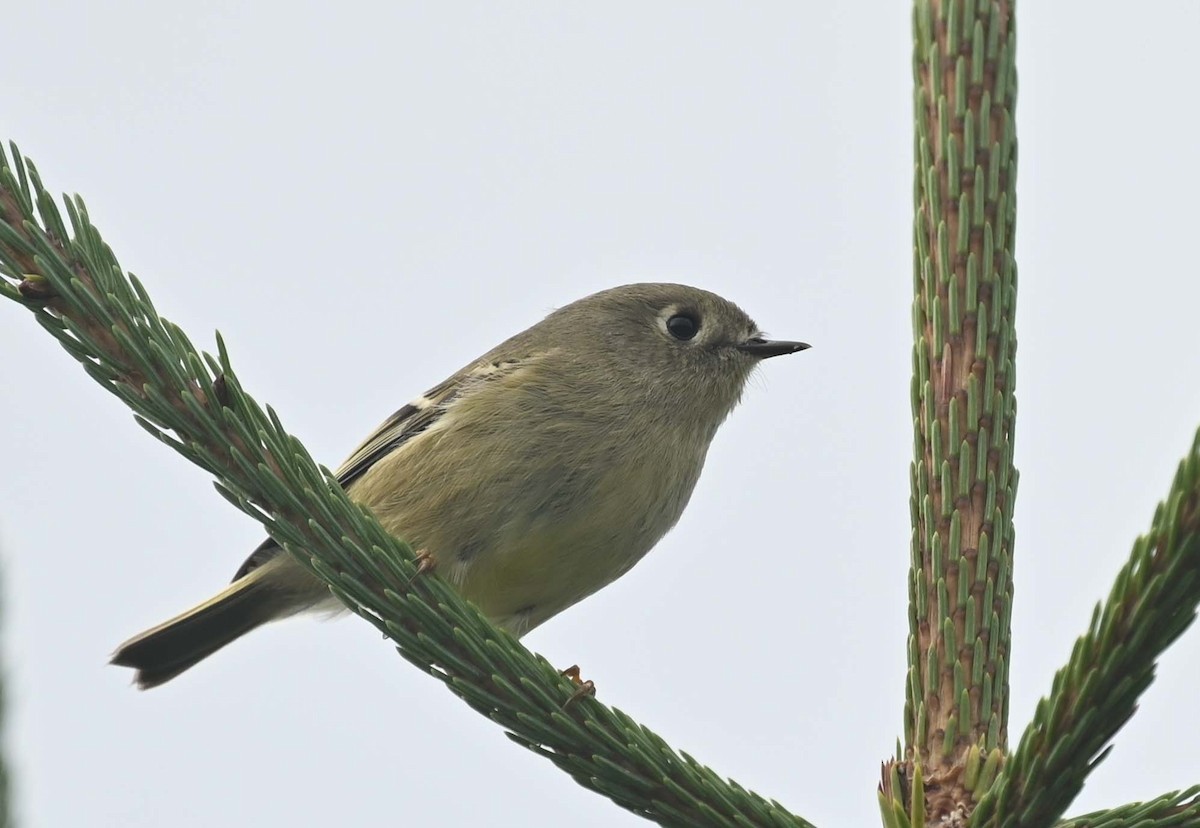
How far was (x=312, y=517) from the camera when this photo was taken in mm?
1861

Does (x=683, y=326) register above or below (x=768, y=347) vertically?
above

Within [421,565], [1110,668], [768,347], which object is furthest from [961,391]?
[768,347]

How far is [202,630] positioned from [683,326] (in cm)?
191

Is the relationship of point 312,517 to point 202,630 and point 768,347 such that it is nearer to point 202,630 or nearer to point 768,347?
point 202,630

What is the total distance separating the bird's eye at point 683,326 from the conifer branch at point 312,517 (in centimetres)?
242

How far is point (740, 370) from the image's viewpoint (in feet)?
13.8

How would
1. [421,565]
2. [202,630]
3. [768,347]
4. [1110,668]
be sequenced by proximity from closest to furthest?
[1110,668]
[421,565]
[202,630]
[768,347]

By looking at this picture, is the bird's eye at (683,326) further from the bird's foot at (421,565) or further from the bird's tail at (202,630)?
the bird's foot at (421,565)

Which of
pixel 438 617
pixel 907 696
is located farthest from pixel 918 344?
pixel 438 617

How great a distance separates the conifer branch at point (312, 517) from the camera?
1.68 meters

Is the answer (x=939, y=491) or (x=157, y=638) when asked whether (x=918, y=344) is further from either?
(x=157, y=638)

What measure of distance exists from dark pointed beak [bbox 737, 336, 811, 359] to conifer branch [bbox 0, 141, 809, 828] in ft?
7.90

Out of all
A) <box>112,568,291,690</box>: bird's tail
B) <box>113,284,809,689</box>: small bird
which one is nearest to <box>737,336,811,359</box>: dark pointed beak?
<box>113,284,809,689</box>: small bird

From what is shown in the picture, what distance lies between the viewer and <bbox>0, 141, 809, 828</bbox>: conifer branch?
5.50 ft
